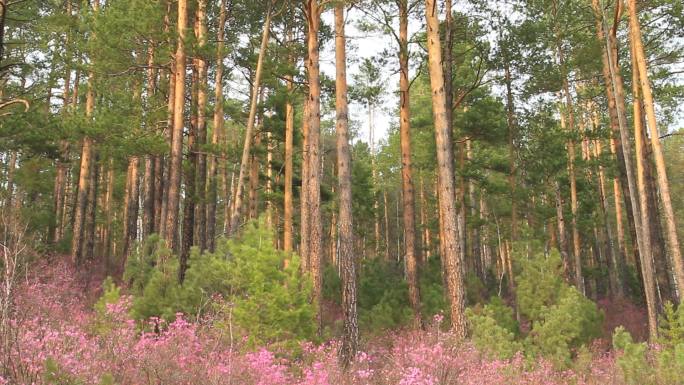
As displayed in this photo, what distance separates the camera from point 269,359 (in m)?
5.69

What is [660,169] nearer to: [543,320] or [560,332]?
[543,320]

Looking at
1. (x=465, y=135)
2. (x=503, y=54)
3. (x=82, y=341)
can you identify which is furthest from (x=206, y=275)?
(x=465, y=135)

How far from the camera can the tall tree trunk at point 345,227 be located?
8.25 metres

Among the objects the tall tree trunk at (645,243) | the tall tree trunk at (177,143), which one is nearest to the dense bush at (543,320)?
the tall tree trunk at (645,243)

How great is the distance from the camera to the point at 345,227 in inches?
343

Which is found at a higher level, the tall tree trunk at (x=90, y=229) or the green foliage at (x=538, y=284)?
the tall tree trunk at (x=90, y=229)

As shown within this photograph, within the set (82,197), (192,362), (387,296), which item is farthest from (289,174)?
(192,362)

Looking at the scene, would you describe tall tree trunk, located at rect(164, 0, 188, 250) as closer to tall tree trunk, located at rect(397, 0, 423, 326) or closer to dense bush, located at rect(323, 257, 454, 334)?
dense bush, located at rect(323, 257, 454, 334)

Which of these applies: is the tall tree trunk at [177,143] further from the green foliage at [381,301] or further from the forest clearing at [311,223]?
the green foliage at [381,301]

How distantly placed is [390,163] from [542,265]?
2151cm

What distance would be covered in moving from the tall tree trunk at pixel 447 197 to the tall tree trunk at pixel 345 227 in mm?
1662

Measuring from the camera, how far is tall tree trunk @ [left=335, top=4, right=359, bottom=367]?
825 cm

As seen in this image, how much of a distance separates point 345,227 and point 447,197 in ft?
6.18

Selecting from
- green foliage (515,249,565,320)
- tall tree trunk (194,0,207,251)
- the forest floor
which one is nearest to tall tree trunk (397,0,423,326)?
green foliage (515,249,565,320)
